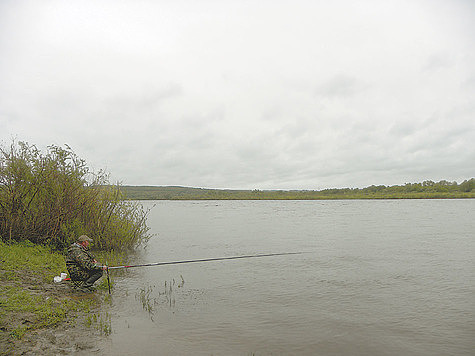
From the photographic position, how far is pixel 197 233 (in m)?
28.8

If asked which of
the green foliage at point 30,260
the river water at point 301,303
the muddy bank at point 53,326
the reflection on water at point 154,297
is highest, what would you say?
the green foliage at point 30,260

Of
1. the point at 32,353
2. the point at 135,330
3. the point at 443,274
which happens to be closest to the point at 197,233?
the point at 443,274

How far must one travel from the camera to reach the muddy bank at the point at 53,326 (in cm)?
638

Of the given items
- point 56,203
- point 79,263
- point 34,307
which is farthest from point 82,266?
point 56,203

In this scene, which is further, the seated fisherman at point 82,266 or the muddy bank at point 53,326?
the seated fisherman at point 82,266

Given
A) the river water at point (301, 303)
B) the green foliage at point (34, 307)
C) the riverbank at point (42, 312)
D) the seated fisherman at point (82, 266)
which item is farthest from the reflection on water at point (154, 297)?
the green foliage at point (34, 307)

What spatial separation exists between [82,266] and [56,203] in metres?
5.91

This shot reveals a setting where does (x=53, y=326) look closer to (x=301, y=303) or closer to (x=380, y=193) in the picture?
(x=301, y=303)

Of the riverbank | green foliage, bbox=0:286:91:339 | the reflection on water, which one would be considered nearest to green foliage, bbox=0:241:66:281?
the riverbank

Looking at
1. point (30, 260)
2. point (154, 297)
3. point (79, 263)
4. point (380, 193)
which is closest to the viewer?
point (79, 263)

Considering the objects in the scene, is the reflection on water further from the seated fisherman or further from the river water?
the seated fisherman

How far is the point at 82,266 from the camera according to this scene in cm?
988

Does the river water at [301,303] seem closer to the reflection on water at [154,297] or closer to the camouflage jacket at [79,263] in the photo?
the reflection on water at [154,297]

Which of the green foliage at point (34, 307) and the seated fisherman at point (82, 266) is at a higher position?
the seated fisherman at point (82, 266)
